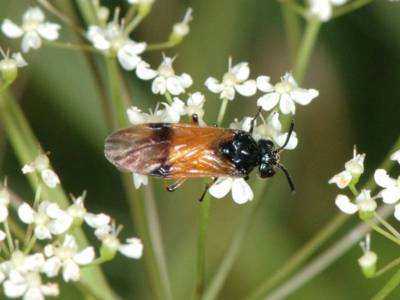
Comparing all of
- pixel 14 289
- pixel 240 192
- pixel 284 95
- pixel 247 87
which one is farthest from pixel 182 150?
pixel 14 289

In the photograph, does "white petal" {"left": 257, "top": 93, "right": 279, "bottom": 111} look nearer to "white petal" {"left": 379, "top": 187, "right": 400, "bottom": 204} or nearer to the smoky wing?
the smoky wing

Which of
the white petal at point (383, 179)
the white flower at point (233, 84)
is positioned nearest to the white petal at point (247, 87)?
the white flower at point (233, 84)

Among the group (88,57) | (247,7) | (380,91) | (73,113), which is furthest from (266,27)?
(88,57)

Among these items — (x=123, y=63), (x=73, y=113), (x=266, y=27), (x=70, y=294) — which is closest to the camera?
(x=123, y=63)

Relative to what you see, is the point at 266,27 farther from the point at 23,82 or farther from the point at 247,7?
the point at 23,82

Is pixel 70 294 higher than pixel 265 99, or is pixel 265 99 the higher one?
pixel 265 99

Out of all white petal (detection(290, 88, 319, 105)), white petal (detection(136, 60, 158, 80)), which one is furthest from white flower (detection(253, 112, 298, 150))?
white petal (detection(136, 60, 158, 80))
